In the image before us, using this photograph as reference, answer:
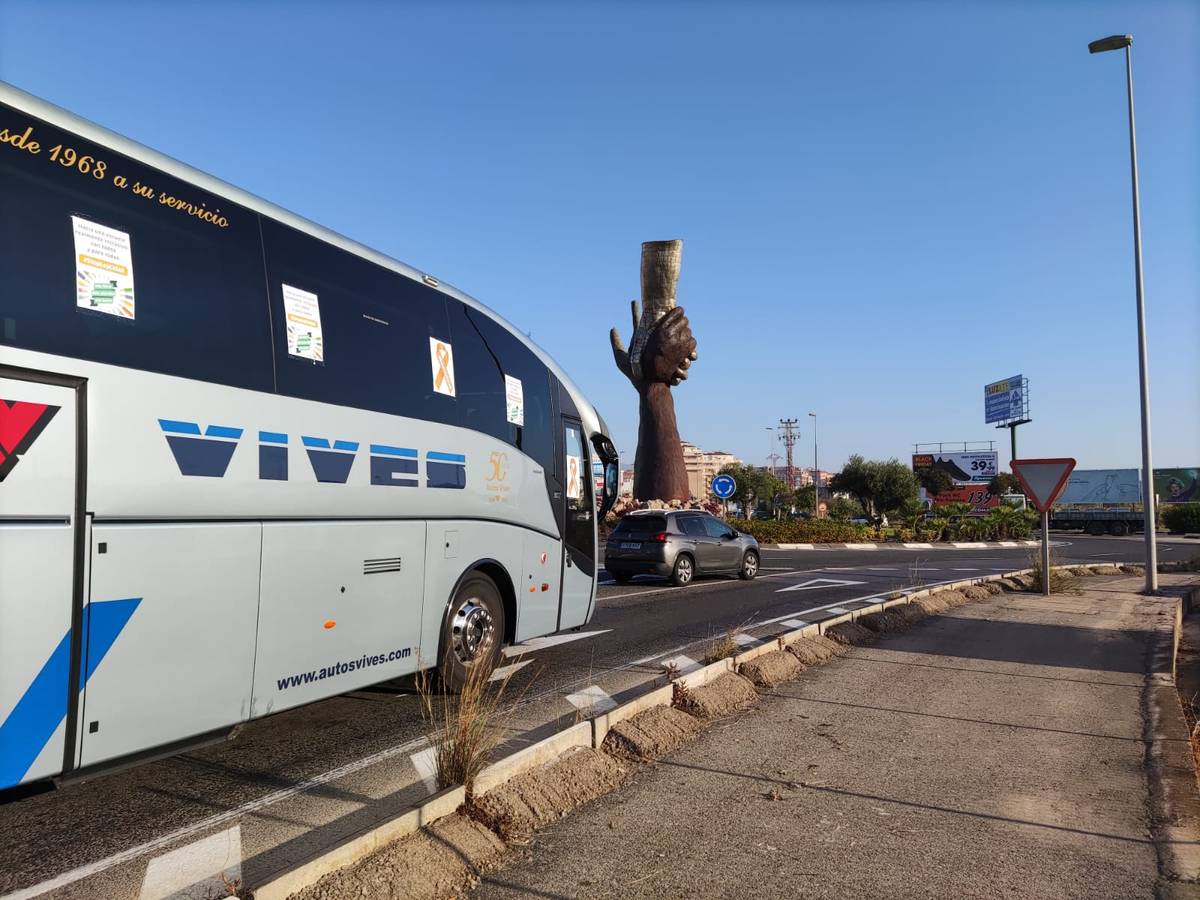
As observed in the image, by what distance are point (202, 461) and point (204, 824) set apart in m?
1.87

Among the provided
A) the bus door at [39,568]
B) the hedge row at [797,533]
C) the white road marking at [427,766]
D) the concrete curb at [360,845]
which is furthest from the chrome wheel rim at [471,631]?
the hedge row at [797,533]

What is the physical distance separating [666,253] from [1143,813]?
1438 inches

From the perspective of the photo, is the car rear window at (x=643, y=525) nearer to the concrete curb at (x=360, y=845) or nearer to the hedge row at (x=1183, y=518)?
the concrete curb at (x=360, y=845)

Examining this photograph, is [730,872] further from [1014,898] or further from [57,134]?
[57,134]

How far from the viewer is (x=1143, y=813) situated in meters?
4.86

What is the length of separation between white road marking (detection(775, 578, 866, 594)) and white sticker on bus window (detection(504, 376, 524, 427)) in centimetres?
1010

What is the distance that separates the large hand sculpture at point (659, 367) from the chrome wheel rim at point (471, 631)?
104 feet

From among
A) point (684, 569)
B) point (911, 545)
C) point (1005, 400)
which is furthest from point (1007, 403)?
point (684, 569)

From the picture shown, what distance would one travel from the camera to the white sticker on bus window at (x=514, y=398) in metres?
7.81

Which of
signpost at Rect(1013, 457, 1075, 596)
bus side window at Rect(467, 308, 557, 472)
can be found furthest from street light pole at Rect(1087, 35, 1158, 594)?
bus side window at Rect(467, 308, 557, 472)

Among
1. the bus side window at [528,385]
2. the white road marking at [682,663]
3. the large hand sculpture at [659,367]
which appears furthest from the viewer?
the large hand sculpture at [659,367]

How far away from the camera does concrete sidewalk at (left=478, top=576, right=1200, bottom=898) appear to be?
390 centimetres

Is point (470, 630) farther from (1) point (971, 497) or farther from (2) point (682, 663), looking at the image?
(1) point (971, 497)

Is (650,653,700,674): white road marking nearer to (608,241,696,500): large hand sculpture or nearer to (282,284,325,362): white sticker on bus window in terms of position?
(282,284,325,362): white sticker on bus window
